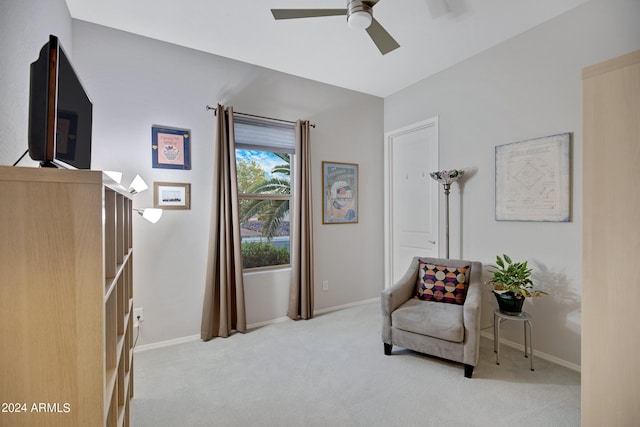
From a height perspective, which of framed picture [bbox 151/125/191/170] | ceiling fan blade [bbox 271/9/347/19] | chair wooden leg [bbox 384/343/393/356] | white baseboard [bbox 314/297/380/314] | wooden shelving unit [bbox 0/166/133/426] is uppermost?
ceiling fan blade [bbox 271/9/347/19]

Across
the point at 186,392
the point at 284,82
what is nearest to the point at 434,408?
the point at 186,392

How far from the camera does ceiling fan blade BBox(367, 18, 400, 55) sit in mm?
1995

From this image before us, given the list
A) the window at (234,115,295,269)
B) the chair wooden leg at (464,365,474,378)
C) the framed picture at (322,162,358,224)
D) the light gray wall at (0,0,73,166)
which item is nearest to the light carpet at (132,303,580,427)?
the chair wooden leg at (464,365,474,378)

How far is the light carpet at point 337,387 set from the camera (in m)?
1.81

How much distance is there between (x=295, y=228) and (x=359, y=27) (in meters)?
2.14

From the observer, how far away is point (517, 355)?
2.59 m

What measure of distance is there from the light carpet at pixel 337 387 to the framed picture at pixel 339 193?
156 cm

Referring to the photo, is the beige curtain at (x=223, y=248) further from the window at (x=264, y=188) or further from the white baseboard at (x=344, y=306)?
the white baseboard at (x=344, y=306)

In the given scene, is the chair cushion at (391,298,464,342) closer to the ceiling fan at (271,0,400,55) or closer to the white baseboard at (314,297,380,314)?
the white baseboard at (314,297,380,314)

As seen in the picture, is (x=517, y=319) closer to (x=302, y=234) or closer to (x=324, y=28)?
(x=302, y=234)

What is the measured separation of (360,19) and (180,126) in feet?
6.43

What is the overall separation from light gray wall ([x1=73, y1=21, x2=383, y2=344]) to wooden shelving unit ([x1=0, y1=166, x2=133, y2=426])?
217 centimetres

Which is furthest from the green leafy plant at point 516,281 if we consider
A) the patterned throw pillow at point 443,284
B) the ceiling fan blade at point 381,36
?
the ceiling fan blade at point 381,36

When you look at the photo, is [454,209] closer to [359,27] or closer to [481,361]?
[481,361]
